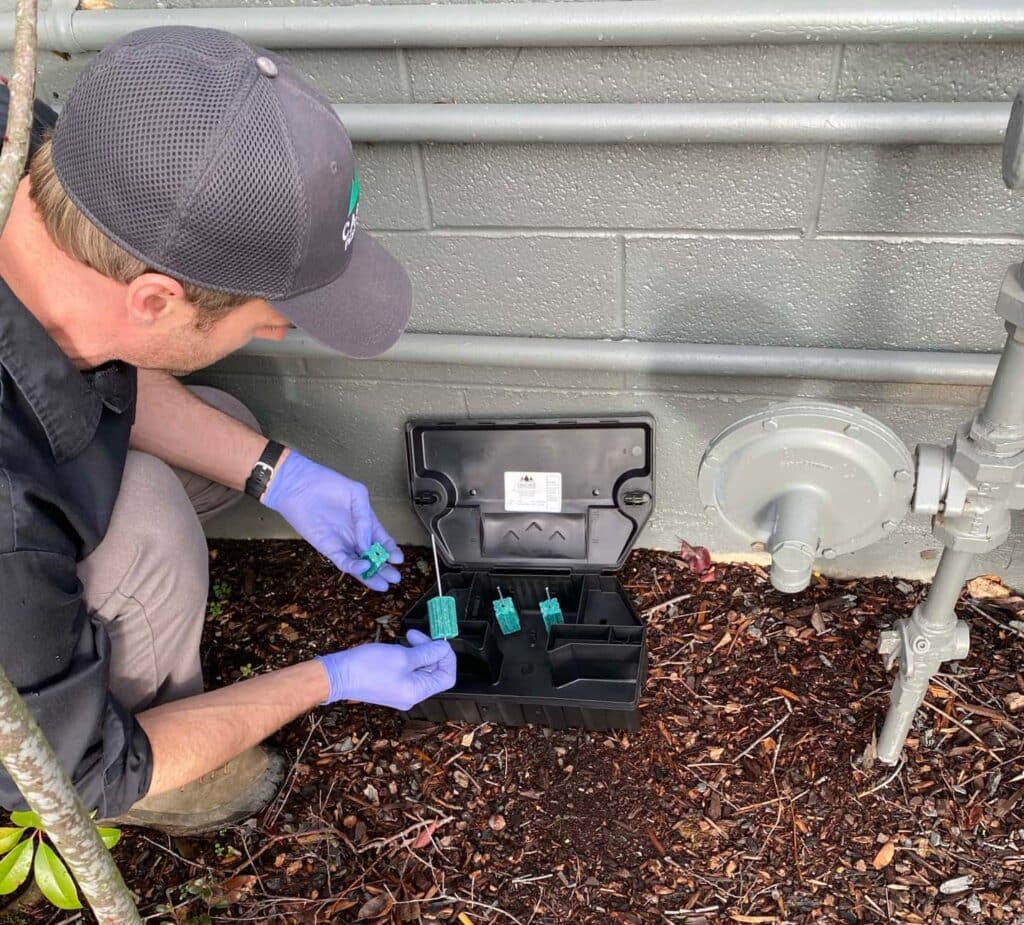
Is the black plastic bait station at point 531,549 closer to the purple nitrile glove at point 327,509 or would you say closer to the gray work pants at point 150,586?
the purple nitrile glove at point 327,509

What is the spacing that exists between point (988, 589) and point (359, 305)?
1.46 m

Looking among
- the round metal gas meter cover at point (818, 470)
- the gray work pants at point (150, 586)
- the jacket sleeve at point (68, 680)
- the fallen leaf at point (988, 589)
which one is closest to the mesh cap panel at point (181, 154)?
the jacket sleeve at point (68, 680)

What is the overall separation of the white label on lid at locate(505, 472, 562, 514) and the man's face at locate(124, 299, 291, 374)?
0.79 m

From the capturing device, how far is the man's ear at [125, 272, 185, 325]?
3.33 feet

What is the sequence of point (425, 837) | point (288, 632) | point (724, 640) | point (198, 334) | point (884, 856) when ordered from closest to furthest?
point (198, 334) < point (884, 856) < point (425, 837) < point (724, 640) < point (288, 632)

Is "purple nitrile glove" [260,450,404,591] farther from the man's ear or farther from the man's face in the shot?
the man's ear

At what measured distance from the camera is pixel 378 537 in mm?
1818

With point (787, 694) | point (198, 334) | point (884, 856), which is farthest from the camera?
point (787, 694)

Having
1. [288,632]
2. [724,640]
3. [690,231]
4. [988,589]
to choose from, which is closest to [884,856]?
[724,640]

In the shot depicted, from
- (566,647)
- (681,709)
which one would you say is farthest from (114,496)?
(681,709)

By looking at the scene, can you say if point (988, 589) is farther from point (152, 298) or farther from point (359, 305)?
point (152, 298)

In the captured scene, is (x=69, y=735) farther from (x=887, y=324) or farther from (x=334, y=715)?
(x=887, y=324)

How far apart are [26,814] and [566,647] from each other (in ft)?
3.04

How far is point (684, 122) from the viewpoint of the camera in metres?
1.36
